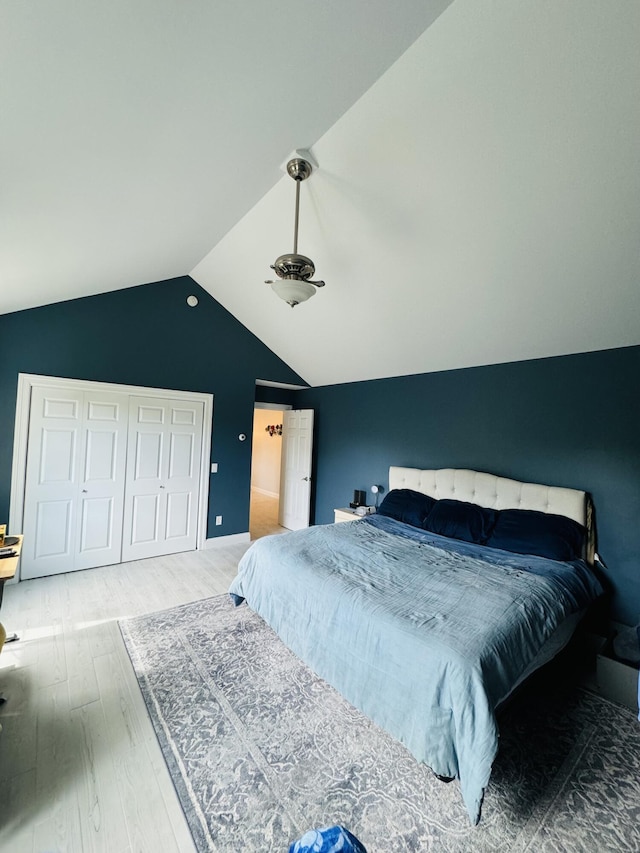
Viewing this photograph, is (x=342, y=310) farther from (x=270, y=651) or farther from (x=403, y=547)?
(x=270, y=651)

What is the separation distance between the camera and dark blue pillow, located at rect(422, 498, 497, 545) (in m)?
3.20

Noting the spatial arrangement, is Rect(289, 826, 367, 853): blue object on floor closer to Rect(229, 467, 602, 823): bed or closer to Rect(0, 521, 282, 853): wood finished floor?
Rect(229, 467, 602, 823): bed

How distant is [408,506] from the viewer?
12.4 feet

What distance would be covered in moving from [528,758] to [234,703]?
5.25 ft

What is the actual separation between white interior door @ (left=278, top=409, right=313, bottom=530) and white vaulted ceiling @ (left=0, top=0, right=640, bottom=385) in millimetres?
2600

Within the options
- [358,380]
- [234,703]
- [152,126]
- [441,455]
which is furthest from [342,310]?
[234,703]

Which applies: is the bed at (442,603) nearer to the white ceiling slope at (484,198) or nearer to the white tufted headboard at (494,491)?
the white tufted headboard at (494,491)

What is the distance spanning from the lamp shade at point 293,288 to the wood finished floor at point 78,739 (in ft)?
8.62

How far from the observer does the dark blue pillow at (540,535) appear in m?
2.72

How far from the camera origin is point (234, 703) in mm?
2037

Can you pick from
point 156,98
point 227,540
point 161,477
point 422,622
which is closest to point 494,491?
point 422,622

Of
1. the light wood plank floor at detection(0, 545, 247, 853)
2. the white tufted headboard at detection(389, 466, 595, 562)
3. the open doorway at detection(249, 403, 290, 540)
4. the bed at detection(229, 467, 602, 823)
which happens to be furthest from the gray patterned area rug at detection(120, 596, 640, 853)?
the open doorway at detection(249, 403, 290, 540)

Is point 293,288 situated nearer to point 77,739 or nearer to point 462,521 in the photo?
point 462,521

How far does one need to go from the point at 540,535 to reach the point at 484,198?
99.7 inches
